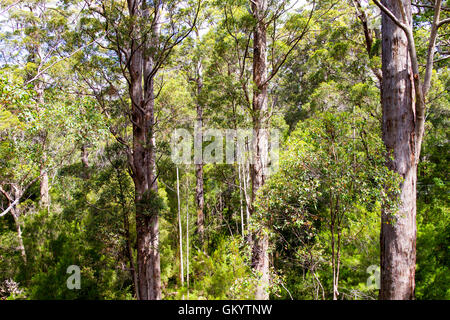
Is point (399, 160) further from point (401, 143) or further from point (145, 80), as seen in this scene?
point (145, 80)

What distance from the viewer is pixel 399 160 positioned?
2592 millimetres

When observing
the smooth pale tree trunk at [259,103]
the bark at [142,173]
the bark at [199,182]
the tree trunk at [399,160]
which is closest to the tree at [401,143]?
the tree trunk at [399,160]

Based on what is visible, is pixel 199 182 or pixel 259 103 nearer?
pixel 259 103

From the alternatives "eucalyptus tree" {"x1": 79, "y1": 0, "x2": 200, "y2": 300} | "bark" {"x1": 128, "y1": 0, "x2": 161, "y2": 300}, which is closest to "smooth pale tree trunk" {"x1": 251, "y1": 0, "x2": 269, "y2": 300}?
"eucalyptus tree" {"x1": 79, "y1": 0, "x2": 200, "y2": 300}

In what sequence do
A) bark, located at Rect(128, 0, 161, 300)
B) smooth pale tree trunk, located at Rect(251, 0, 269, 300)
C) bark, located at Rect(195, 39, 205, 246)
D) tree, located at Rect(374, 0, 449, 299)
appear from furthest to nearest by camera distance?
bark, located at Rect(195, 39, 205, 246), bark, located at Rect(128, 0, 161, 300), smooth pale tree trunk, located at Rect(251, 0, 269, 300), tree, located at Rect(374, 0, 449, 299)

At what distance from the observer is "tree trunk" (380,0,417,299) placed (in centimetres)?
253

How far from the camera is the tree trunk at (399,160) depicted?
8.30 feet

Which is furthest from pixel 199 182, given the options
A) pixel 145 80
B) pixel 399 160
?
pixel 399 160

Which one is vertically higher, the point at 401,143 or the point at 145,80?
the point at 145,80

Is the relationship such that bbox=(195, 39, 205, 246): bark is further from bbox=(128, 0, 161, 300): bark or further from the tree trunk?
the tree trunk

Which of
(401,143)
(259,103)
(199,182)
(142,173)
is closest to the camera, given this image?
(401,143)

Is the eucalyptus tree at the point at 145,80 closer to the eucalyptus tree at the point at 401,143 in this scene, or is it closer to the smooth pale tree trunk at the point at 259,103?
the smooth pale tree trunk at the point at 259,103

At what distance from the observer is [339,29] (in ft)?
25.9
